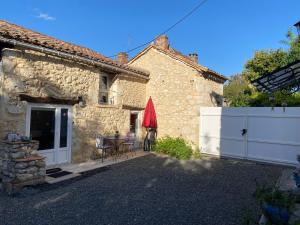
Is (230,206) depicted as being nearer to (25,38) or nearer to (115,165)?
(115,165)

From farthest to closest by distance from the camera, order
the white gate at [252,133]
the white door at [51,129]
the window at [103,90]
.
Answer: the window at [103,90]
the white gate at [252,133]
the white door at [51,129]

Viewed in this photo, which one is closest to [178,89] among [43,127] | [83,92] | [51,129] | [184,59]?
[184,59]

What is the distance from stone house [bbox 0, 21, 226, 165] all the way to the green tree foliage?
168 cm

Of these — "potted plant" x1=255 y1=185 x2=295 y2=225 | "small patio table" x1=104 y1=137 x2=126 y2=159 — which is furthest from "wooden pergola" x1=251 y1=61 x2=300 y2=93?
"small patio table" x1=104 y1=137 x2=126 y2=159

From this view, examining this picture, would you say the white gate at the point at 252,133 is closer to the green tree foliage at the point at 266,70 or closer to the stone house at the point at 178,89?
the stone house at the point at 178,89

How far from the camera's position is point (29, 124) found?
761 cm

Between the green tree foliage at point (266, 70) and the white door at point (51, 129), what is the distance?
8.29 m

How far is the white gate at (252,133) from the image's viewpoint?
366 inches

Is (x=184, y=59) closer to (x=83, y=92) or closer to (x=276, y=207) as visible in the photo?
(x=83, y=92)

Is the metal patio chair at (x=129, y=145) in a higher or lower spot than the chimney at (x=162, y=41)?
lower

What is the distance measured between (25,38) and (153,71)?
22.9 ft

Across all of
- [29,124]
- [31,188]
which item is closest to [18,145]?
[31,188]

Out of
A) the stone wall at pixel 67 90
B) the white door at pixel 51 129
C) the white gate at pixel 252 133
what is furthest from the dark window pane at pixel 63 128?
the white gate at pixel 252 133

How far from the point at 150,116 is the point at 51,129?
5.04 meters
